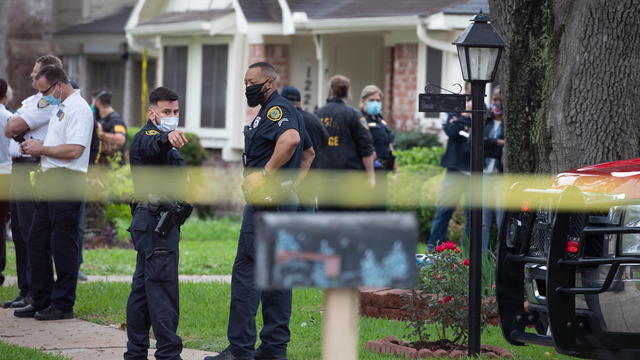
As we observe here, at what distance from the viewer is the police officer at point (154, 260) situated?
7.46 m

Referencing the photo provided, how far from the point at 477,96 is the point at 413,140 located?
1093 centimetres

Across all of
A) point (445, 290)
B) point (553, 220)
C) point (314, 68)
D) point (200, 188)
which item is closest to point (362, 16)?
point (314, 68)

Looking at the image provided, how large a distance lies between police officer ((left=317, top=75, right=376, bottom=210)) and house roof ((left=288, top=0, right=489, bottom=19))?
19.2 feet

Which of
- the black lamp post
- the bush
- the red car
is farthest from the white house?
the red car

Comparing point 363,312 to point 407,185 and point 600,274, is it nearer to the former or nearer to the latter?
point 600,274

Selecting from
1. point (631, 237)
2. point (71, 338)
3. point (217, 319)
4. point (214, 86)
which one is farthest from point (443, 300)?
point (214, 86)

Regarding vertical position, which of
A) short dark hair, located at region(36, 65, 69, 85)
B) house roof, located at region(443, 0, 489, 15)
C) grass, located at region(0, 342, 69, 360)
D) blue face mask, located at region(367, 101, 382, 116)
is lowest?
grass, located at region(0, 342, 69, 360)

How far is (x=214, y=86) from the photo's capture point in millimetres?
22172

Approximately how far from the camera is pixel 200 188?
2191 cm

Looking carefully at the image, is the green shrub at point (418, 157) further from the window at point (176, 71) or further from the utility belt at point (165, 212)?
the utility belt at point (165, 212)

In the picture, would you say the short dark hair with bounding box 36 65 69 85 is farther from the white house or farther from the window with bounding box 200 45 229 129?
the window with bounding box 200 45 229 129

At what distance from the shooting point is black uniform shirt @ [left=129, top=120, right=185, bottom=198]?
7.43 m

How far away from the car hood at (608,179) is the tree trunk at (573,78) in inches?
73.3

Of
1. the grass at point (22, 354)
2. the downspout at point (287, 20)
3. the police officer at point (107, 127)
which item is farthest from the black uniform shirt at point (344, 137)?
the downspout at point (287, 20)
